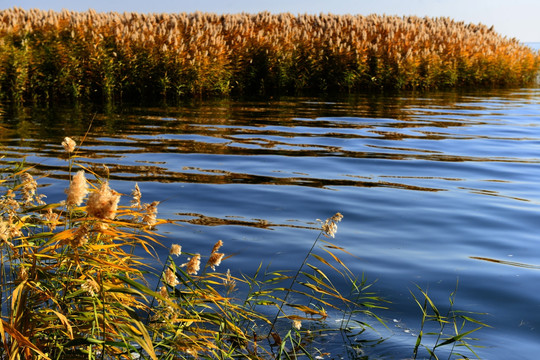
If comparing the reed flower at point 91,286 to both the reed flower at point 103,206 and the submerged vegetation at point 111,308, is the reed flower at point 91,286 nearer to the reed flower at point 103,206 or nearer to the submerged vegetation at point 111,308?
the submerged vegetation at point 111,308

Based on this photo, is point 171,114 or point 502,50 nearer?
point 171,114

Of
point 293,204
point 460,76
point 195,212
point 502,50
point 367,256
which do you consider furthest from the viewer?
point 502,50

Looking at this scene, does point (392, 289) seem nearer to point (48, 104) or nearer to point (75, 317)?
point (75, 317)

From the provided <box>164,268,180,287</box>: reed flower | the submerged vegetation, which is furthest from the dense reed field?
<box>164,268,180,287</box>: reed flower

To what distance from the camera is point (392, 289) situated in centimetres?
462

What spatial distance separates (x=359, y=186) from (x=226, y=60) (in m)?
9.85

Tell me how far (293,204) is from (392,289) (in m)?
2.43

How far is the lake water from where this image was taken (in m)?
4.79

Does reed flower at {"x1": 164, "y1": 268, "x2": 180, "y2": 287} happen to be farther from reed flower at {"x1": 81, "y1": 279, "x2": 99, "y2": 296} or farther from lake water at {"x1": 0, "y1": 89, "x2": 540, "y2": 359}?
lake water at {"x1": 0, "y1": 89, "x2": 540, "y2": 359}

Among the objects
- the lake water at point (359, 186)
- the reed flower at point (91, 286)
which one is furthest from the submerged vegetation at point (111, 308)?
the lake water at point (359, 186)

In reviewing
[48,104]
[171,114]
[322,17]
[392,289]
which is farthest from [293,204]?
[322,17]

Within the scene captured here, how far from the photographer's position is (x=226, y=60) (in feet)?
55.8

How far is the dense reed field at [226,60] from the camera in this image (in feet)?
49.3

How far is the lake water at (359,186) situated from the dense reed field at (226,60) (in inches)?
47.2
